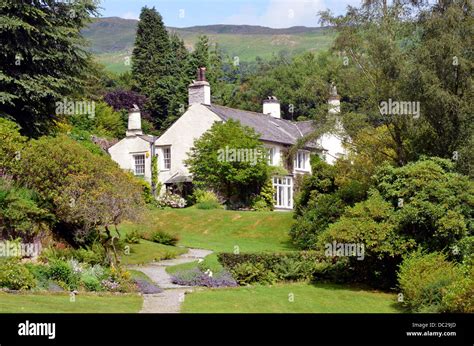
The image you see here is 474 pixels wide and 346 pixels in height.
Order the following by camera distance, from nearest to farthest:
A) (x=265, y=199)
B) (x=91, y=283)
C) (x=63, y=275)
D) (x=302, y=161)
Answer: (x=63, y=275)
(x=91, y=283)
(x=265, y=199)
(x=302, y=161)

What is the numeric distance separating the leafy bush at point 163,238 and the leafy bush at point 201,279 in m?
10.3

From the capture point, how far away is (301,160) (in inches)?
2438

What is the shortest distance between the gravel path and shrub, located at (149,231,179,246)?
2.68 meters

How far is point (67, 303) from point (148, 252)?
13712 millimetres

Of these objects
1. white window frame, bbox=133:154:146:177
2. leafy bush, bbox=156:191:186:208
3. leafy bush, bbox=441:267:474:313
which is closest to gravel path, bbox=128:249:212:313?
leafy bush, bbox=441:267:474:313

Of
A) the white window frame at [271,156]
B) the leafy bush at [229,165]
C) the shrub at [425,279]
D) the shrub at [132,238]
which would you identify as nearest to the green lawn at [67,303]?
the shrub at [425,279]

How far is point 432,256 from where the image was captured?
28375 millimetres

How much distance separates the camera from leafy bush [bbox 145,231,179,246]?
40.5 metres

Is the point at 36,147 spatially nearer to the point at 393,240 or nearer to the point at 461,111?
the point at 393,240

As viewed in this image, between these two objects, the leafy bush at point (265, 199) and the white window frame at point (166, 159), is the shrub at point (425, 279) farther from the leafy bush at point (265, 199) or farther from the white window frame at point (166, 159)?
the white window frame at point (166, 159)

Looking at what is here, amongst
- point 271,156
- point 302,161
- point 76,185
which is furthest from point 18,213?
point 302,161

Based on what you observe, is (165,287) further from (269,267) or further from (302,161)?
(302,161)

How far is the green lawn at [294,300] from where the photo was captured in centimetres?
2458
